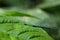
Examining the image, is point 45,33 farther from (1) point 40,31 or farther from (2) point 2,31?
(2) point 2,31

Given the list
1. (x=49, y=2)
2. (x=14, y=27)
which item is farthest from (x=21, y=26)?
(x=49, y=2)

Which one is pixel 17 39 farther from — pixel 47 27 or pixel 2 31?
pixel 47 27

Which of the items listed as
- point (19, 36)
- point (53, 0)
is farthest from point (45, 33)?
point (53, 0)

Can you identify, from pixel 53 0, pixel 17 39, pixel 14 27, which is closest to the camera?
pixel 17 39

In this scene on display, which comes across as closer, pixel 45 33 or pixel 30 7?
pixel 45 33

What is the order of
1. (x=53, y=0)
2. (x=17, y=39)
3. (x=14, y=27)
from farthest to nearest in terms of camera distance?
1. (x=53, y=0)
2. (x=14, y=27)
3. (x=17, y=39)

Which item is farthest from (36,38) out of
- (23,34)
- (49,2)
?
(49,2)

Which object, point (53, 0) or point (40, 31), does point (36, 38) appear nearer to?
point (40, 31)

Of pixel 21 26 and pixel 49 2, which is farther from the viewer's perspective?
pixel 49 2
